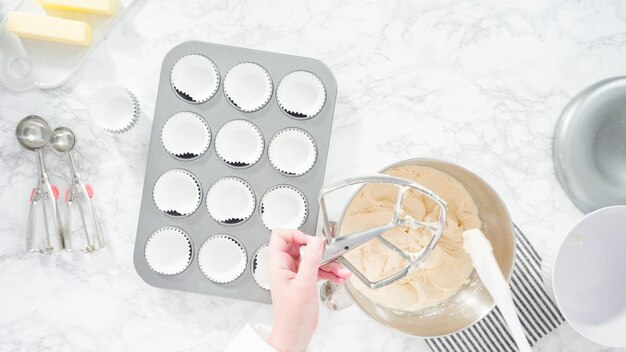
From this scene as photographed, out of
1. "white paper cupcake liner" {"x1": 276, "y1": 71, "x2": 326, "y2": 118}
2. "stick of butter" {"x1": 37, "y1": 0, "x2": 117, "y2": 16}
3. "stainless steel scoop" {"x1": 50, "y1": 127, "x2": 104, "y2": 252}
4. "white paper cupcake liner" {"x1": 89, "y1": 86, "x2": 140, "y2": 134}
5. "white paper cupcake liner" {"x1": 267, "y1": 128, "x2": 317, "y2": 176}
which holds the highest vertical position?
"stick of butter" {"x1": 37, "y1": 0, "x2": 117, "y2": 16}

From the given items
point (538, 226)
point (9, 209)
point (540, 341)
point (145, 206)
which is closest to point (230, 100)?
point (145, 206)

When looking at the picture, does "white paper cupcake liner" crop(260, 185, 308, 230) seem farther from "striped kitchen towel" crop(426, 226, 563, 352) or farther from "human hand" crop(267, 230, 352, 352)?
"striped kitchen towel" crop(426, 226, 563, 352)

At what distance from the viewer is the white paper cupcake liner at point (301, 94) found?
0.96m

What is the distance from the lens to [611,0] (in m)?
1.02

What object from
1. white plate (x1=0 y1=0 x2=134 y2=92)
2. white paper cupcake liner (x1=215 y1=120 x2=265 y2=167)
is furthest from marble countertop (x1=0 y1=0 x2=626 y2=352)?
white paper cupcake liner (x1=215 y1=120 x2=265 y2=167)

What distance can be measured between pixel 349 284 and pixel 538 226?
15.1 inches

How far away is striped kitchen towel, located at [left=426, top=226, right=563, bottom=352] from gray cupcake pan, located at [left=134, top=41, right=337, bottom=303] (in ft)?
1.06

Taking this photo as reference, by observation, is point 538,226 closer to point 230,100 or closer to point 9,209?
point 230,100

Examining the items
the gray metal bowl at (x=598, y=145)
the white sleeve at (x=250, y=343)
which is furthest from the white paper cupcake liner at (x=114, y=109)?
the gray metal bowl at (x=598, y=145)

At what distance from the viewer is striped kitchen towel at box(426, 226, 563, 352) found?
3.24ft

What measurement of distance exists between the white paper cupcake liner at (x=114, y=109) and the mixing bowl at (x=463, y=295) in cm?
44

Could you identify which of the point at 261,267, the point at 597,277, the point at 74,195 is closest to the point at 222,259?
the point at 261,267

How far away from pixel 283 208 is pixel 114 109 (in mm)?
350

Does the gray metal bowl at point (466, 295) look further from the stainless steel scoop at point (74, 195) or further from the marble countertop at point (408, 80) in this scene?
the stainless steel scoop at point (74, 195)
